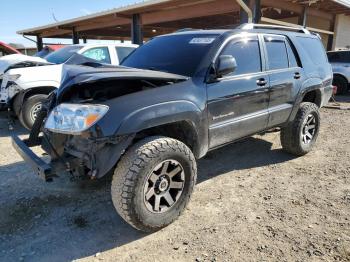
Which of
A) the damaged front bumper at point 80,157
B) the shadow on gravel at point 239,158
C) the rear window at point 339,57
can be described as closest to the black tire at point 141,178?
the damaged front bumper at point 80,157

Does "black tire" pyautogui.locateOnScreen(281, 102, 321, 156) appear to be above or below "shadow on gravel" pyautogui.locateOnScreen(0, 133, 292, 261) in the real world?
above

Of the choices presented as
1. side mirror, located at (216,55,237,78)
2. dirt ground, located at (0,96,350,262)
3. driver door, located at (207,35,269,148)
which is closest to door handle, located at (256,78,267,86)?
driver door, located at (207,35,269,148)

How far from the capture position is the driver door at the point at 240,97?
349 centimetres

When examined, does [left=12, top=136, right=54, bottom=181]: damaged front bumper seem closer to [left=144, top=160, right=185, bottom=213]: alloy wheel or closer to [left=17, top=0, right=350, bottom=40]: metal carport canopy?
[left=144, top=160, right=185, bottom=213]: alloy wheel

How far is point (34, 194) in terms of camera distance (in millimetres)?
3793

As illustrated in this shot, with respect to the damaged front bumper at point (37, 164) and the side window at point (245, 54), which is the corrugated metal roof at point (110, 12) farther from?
the damaged front bumper at point (37, 164)

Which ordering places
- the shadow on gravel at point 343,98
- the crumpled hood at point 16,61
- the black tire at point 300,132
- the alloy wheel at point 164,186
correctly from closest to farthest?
the alloy wheel at point 164,186
the black tire at point 300,132
the crumpled hood at point 16,61
the shadow on gravel at point 343,98

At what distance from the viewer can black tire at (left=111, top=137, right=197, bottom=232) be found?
2738 mm

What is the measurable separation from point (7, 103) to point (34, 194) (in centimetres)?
312

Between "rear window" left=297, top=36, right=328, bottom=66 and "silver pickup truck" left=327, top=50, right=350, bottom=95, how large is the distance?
23.2 feet

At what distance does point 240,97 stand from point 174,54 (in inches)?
36.6

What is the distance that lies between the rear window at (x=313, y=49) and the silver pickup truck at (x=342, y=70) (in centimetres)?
706

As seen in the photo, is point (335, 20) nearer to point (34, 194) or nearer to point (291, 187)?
point (291, 187)

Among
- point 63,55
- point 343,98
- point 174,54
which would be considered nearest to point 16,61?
point 63,55
